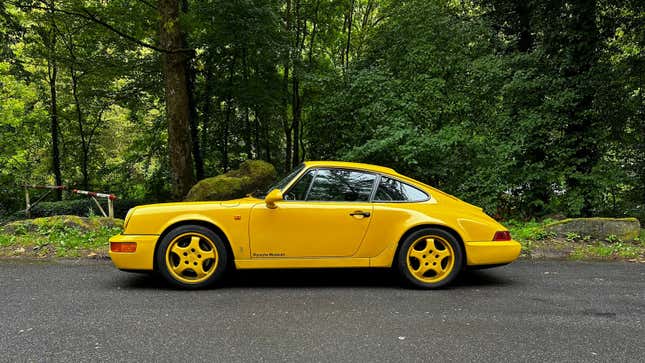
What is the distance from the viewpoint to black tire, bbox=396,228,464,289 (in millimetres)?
4387

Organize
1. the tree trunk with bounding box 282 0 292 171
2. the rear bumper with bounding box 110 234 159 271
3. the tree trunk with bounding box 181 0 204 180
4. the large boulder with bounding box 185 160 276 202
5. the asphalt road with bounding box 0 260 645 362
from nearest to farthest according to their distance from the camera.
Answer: the asphalt road with bounding box 0 260 645 362 < the rear bumper with bounding box 110 234 159 271 < the large boulder with bounding box 185 160 276 202 < the tree trunk with bounding box 282 0 292 171 < the tree trunk with bounding box 181 0 204 180

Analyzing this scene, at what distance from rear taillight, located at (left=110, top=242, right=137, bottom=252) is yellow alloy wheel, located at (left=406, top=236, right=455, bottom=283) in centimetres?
268

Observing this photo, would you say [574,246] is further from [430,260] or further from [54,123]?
[54,123]

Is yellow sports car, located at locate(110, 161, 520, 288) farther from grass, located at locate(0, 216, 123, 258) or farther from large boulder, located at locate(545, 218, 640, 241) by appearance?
large boulder, located at locate(545, 218, 640, 241)

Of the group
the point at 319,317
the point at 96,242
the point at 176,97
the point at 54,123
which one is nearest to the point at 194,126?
the point at 176,97

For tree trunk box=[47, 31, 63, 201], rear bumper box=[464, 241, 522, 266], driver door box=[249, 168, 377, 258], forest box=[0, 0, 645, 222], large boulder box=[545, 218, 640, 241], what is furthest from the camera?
tree trunk box=[47, 31, 63, 201]

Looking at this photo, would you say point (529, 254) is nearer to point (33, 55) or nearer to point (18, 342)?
point (18, 342)

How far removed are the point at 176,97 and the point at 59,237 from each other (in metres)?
3.94

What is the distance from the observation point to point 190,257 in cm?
429

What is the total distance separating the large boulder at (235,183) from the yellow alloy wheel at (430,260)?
5.39m

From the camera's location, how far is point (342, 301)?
3967 millimetres

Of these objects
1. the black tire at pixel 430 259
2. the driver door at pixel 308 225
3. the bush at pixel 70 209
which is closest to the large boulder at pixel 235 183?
the driver door at pixel 308 225

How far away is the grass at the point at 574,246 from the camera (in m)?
5.79

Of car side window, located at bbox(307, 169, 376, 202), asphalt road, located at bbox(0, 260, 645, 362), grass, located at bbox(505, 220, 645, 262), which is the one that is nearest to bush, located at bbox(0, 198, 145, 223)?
asphalt road, located at bbox(0, 260, 645, 362)
